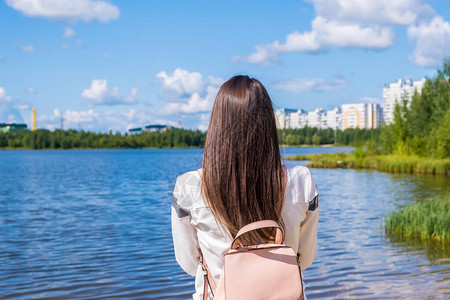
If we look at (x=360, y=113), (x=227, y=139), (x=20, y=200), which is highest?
(x=360, y=113)

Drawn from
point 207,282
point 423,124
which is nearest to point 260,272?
point 207,282

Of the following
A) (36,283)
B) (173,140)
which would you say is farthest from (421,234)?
(173,140)

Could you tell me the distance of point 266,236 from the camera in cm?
202

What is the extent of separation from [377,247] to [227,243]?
27.5 feet

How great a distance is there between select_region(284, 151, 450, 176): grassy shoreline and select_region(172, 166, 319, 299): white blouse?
32.3 meters

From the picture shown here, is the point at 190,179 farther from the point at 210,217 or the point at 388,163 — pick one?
the point at 388,163

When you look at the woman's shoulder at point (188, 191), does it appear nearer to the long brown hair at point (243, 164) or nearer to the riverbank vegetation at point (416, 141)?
the long brown hair at point (243, 164)

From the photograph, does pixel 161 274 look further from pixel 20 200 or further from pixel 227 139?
pixel 20 200

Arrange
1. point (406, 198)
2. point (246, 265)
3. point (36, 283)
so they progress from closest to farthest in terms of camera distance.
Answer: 1. point (246, 265)
2. point (36, 283)
3. point (406, 198)

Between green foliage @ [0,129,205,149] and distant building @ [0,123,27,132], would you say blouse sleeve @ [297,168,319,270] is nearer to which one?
green foliage @ [0,129,205,149]

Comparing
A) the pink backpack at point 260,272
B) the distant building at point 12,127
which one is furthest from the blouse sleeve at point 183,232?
the distant building at point 12,127

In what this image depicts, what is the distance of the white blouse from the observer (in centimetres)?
204

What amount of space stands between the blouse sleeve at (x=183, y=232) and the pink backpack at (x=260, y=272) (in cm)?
32

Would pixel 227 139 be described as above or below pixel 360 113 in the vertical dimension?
below
